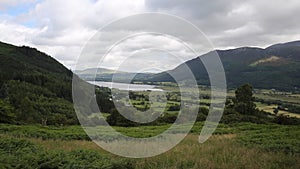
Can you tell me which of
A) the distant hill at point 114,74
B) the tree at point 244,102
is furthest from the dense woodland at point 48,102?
the distant hill at point 114,74

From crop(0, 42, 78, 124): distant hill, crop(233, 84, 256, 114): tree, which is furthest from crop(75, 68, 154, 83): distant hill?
crop(0, 42, 78, 124): distant hill

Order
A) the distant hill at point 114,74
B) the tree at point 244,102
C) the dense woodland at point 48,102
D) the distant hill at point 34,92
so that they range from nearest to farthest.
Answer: the distant hill at point 114,74 < the dense woodland at point 48,102 < the tree at point 244,102 < the distant hill at point 34,92

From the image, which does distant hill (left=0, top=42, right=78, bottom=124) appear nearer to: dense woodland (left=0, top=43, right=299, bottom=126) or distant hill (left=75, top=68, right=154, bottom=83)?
dense woodland (left=0, top=43, right=299, bottom=126)

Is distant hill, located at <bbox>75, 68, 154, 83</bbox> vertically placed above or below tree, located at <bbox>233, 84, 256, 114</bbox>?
above

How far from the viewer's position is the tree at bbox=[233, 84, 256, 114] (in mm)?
44750

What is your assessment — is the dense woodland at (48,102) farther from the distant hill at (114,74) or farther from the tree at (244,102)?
the distant hill at (114,74)

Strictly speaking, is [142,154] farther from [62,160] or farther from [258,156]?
[258,156]

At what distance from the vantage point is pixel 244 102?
46.3 metres

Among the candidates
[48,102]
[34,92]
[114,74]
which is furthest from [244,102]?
[34,92]

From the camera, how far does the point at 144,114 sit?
28.7 m

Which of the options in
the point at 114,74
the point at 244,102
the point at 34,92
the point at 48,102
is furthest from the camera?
the point at 34,92

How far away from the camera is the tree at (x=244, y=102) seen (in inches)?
1762

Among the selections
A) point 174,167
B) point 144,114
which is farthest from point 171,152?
point 144,114

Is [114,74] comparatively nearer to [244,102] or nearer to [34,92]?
[244,102]
